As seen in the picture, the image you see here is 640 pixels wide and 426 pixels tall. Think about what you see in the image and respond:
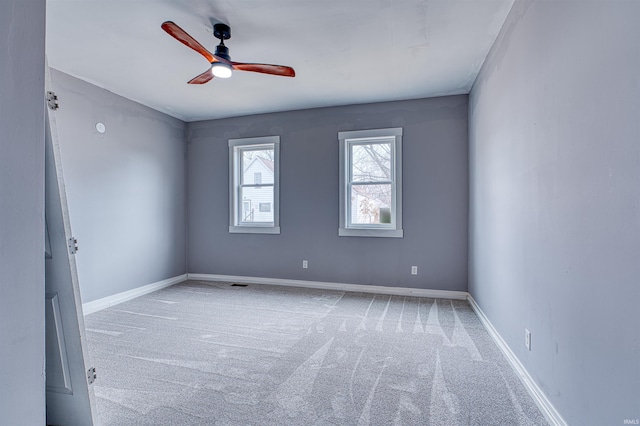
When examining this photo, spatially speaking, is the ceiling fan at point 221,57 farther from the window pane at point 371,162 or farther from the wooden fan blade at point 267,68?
the window pane at point 371,162

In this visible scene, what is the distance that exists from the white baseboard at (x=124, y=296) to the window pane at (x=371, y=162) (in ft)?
10.9

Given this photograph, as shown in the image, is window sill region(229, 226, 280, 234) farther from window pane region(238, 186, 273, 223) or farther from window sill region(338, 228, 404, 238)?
window sill region(338, 228, 404, 238)

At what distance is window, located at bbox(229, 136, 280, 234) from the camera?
516 cm

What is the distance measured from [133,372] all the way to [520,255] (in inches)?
117

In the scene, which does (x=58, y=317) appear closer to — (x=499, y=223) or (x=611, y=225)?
(x=611, y=225)

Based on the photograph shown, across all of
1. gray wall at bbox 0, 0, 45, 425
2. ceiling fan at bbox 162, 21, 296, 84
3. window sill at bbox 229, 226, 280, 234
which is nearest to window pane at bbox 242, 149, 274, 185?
window sill at bbox 229, 226, 280, 234

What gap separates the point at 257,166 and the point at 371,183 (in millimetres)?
1933

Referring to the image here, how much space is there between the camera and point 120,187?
4.25m

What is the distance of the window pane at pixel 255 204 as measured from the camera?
17.1 ft

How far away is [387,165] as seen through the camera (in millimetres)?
4641

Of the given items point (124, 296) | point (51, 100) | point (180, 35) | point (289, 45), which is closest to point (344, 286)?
point (124, 296)

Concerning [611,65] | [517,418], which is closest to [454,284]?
[517,418]

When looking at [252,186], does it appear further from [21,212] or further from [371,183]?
[21,212]

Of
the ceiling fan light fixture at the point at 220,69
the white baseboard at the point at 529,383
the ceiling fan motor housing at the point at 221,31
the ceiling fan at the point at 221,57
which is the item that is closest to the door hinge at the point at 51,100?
the ceiling fan at the point at 221,57
